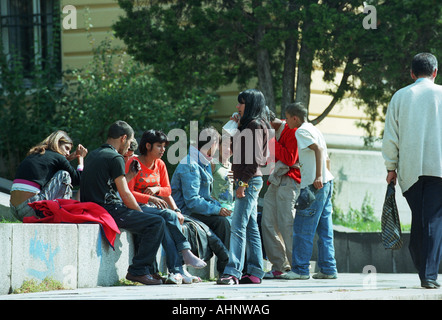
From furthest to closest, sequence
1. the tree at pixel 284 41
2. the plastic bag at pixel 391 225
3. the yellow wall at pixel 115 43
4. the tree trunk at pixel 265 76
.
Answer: the yellow wall at pixel 115 43 → the tree trunk at pixel 265 76 → the tree at pixel 284 41 → the plastic bag at pixel 391 225

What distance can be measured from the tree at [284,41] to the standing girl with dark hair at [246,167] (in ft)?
13.0

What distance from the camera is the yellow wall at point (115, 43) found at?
1396 centimetres

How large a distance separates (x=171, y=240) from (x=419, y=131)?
2660 millimetres

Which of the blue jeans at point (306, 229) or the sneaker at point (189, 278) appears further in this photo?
the blue jeans at point (306, 229)

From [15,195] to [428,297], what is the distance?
4279 millimetres

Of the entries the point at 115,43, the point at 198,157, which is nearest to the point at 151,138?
the point at 198,157

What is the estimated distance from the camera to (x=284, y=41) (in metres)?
12.1

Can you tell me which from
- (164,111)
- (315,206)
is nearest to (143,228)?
(315,206)

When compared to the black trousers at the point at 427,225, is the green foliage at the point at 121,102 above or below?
above

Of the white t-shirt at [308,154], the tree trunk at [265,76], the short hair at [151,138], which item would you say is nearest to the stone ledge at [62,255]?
the short hair at [151,138]

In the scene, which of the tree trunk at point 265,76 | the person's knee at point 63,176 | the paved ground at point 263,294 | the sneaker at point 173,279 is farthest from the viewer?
the tree trunk at point 265,76

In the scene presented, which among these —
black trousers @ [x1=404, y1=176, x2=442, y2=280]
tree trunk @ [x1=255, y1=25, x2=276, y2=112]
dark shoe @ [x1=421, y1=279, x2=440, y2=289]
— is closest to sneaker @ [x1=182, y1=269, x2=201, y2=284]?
black trousers @ [x1=404, y1=176, x2=442, y2=280]

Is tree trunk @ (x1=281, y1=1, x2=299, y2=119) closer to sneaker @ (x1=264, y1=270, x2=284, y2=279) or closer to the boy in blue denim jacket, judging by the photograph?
the boy in blue denim jacket

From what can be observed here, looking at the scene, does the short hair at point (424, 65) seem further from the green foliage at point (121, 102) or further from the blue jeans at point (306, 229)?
the green foliage at point (121, 102)
